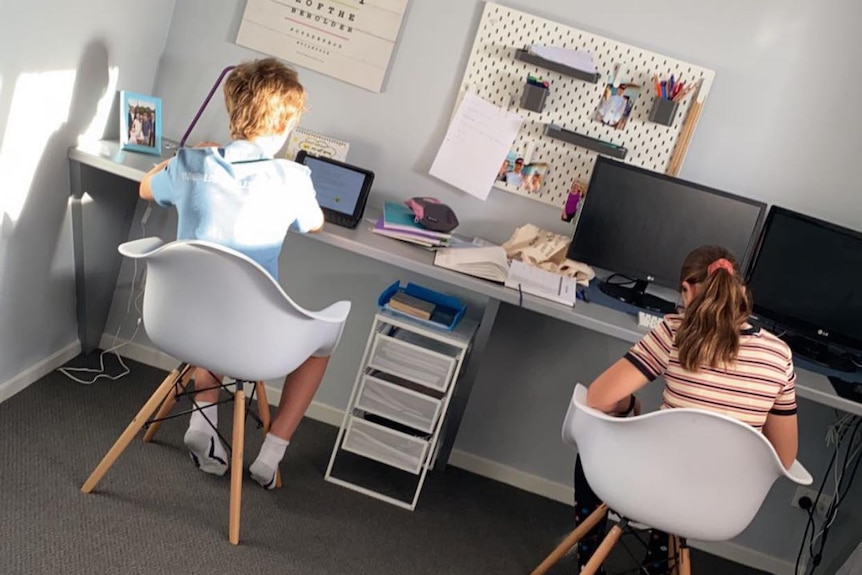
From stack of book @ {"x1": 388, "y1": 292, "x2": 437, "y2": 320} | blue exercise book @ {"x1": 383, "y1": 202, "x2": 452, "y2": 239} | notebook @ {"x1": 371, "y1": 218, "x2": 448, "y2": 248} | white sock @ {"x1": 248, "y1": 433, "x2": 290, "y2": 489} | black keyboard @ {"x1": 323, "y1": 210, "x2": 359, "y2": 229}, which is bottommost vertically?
white sock @ {"x1": 248, "y1": 433, "x2": 290, "y2": 489}

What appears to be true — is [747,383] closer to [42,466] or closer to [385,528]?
[385,528]

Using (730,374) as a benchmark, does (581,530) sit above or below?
below

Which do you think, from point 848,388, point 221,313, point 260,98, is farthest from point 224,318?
point 848,388

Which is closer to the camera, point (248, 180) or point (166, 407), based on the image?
point (248, 180)

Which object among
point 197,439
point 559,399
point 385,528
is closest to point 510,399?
point 559,399

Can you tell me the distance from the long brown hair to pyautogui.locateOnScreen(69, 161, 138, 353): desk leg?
1.76m

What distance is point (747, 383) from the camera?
2008 millimetres

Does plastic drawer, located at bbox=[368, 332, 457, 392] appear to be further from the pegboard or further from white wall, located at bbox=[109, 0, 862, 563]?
the pegboard

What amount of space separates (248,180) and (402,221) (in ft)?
2.19

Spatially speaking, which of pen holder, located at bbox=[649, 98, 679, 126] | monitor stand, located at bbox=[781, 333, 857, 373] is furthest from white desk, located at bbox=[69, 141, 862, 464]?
pen holder, located at bbox=[649, 98, 679, 126]

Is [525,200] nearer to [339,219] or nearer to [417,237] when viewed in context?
[417,237]

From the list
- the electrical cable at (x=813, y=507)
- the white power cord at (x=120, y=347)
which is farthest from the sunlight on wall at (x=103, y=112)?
the electrical cable at (x=813, y=507)

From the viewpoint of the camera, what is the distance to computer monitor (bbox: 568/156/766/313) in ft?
8.79

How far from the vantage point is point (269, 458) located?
249cm
